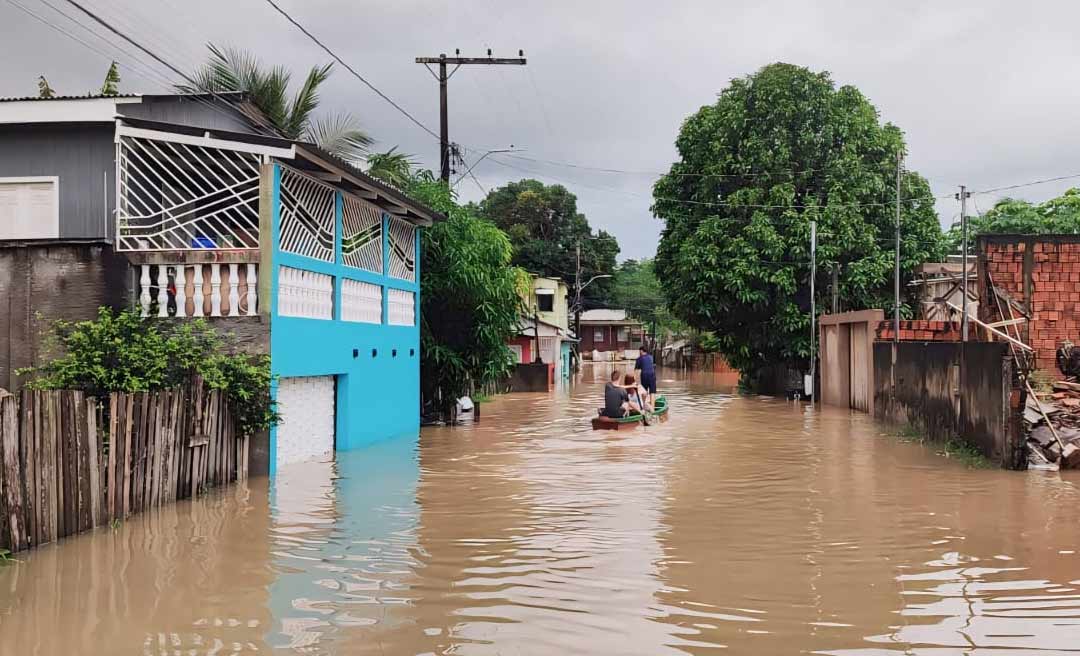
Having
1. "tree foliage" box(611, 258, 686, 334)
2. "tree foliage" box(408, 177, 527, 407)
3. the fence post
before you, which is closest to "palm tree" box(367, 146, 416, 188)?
"tree foliage" box(408, 177, 527, 407)

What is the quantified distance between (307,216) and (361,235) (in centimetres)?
253

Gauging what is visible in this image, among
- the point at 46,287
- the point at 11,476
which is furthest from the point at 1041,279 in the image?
the point at 11,476

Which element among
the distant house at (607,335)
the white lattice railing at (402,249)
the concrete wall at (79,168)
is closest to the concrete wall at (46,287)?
the concrete wall at (79,168)

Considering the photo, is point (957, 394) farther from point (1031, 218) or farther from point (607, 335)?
point (607, 335)

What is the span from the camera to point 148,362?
11.4 meters

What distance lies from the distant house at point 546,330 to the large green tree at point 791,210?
862 centimetres

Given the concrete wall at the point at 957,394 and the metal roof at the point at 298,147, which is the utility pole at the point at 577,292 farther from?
the metal roof at the point at 298,147

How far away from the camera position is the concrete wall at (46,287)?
1221cm

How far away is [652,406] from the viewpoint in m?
24.2

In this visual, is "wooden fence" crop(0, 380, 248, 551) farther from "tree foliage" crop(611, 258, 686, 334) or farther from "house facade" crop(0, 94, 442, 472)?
"tree foliage" crop(611, 258, 686, 334)

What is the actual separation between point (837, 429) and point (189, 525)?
1590cm

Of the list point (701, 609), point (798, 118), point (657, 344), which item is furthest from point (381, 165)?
point (657, 344)

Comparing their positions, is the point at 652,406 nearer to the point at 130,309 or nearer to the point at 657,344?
the point at 130,309

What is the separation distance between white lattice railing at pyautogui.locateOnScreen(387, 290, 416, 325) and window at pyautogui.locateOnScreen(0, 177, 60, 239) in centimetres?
608
